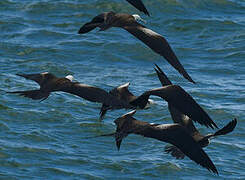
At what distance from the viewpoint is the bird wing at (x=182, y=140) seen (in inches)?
347

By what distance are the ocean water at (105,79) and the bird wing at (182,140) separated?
13.8 ft

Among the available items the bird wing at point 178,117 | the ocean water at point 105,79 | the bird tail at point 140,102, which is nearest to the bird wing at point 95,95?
the bird tail at point 140,102

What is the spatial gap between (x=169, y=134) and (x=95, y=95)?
95 centimetres

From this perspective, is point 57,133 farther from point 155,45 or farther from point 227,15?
point 227,15

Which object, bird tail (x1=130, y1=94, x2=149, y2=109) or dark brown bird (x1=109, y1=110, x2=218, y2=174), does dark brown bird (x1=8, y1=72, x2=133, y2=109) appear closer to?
bird tail (x1=130, y1=94, x2=149, y2=109)

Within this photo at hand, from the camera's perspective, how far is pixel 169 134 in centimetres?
884

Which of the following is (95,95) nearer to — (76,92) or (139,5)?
(76,92)

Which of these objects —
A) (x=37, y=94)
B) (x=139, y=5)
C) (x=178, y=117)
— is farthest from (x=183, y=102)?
(x=37, y=94)

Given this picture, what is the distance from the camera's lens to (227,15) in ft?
67.9

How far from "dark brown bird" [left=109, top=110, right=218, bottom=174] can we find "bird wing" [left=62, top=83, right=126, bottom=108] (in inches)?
8.5

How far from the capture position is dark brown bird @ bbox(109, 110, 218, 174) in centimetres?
872

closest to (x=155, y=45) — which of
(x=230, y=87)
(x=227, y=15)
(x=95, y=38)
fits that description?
(x=230, y=87)

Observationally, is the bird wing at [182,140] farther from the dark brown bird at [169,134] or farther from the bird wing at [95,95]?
the bird wing at [95,95]

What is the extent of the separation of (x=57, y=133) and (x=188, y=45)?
525cm
